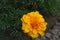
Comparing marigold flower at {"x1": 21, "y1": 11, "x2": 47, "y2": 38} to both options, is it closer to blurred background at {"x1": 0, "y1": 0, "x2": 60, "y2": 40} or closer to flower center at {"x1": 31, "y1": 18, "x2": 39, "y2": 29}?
flower center at {"x1": 31, "y1": 18, "x2": 39, "y2": 29}

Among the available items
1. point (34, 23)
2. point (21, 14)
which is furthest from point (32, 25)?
point (21, 14)

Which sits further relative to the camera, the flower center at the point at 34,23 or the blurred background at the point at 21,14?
the blurred background at the point at 21,14

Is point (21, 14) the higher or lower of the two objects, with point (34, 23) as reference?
higher

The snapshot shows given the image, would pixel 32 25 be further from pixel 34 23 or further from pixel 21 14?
pixel 21 14

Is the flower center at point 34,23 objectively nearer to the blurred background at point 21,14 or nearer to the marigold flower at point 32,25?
the marigold flower at point 32,25

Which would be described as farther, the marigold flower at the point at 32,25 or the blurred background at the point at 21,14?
the blurred background at the point at 21,14

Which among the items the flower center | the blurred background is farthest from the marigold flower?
the blurred background

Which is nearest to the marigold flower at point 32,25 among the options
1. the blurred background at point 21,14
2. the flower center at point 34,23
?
the flower center at point 34,23

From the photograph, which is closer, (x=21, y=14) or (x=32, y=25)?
(x=32, y=25)
